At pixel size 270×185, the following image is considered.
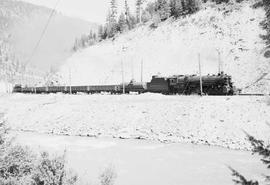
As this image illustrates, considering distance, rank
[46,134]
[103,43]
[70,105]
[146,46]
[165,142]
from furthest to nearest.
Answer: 1. [103,43]
2. [146,46]
3. [70,105]
4. [46,134]
5. [165,142]

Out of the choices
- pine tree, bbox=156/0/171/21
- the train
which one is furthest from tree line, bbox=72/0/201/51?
the train

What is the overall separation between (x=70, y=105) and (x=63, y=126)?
18.1 feet

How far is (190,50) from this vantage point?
65.8 m

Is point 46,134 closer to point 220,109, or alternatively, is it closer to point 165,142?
point 165,142

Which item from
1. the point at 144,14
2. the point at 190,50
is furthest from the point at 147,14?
the point at 190,50

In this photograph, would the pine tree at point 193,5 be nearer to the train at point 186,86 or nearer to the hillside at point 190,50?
the hillside at point 190,50

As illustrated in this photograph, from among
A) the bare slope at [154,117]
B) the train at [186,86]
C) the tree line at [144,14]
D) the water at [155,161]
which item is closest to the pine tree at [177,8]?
the tree line at [144,14]

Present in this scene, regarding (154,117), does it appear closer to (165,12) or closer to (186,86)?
(186,86)

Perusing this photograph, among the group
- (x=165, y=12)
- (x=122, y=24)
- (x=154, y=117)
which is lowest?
(x=154, y=117)

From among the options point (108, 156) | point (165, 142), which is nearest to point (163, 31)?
point (165, 142)

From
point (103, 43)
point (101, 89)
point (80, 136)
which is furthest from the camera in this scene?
point (103, 43)

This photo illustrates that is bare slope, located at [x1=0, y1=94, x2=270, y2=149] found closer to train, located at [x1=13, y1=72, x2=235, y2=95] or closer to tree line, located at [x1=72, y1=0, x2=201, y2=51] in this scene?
train, located at [x1=13, y1=72, x2=235, y2=95]

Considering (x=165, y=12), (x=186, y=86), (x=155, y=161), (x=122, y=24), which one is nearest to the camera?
(x=155, y=161)

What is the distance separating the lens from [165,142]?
3134 centimetres
